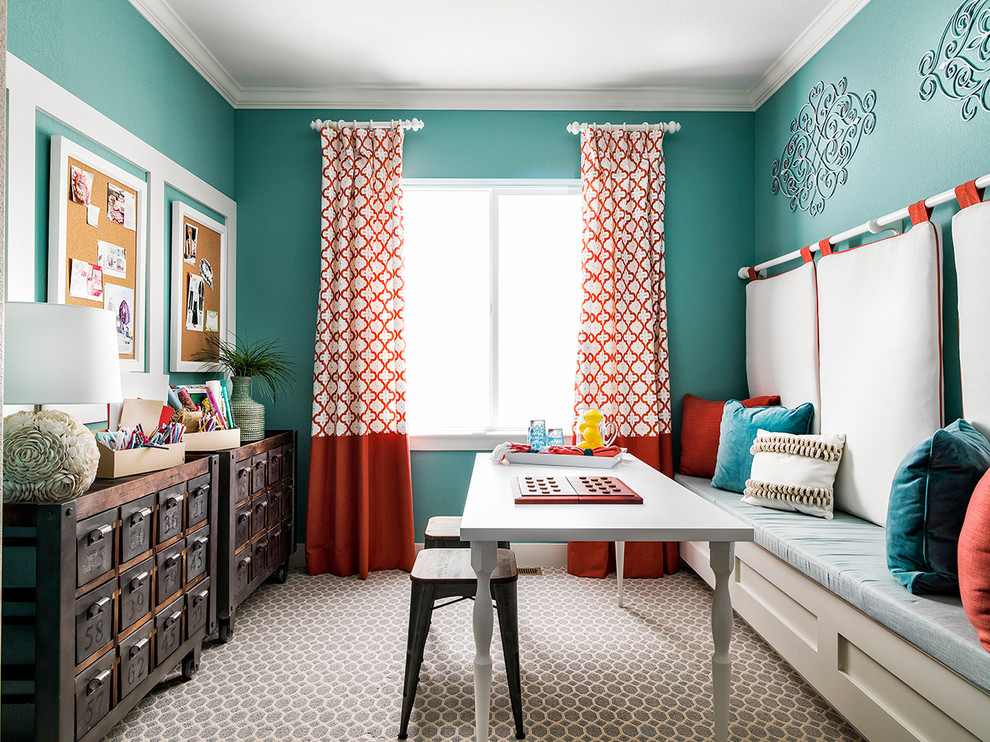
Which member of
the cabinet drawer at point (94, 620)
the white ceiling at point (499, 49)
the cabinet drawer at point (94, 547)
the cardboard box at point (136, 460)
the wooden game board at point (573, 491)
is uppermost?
the white ceiling at point (499, 49)

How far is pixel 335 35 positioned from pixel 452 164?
90 centimetres

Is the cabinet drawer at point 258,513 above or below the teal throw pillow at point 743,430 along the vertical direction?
below

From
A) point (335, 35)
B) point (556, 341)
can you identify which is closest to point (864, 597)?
point (556, 341)

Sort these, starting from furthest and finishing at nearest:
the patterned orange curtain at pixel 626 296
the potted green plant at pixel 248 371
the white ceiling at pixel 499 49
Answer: the patterned orange curtain at pixel 626 296 → the potted green plant at pixel 248 371 → the white ceiling at pixel 499 49

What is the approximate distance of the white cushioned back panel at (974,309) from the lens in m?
1.89

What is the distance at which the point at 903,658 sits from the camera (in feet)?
5.34

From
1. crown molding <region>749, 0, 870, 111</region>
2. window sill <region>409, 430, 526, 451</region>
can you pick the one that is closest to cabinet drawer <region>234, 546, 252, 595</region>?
window sill <region>409, 430, 526, 451</region>

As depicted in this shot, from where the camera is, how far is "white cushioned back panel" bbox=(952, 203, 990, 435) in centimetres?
189

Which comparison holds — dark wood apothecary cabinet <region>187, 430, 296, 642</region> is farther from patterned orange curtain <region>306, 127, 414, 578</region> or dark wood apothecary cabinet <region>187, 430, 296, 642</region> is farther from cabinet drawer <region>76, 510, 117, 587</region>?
cabinet drawer <region>76, 510, 117, 587</region>

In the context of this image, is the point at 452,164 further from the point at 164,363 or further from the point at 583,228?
the point at 164,363

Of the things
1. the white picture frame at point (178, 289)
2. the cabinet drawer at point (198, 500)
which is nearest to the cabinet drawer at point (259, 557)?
the cabinet drawer at point (198, 500)

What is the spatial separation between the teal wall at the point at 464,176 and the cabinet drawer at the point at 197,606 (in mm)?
1220

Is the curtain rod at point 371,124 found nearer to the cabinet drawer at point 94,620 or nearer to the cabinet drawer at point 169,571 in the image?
the cabinet drawer at point 169,571

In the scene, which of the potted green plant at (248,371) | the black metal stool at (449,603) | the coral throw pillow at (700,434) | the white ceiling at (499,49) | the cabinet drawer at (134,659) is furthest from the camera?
the coral throw pillow at (700,434)
